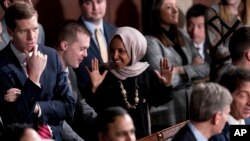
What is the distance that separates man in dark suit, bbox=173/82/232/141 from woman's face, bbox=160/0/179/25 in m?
1.60

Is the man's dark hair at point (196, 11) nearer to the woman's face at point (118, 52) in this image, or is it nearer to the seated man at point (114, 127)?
the woman's face at point (118, 52)

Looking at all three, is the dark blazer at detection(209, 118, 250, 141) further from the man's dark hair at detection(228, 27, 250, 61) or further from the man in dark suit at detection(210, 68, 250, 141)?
the man's dark hair at detection(228, 27, 250, 61)

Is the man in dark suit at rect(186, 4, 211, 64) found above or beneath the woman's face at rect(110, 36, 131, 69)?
beneath

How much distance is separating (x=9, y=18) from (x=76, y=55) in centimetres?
68

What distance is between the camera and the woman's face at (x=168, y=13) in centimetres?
580

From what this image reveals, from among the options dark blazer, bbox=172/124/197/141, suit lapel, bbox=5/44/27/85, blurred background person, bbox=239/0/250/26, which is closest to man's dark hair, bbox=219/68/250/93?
dark blazer, bbox=172/124/197/141

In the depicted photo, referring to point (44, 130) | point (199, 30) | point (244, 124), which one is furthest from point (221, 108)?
point (199, 30)

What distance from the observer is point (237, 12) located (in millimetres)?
6629

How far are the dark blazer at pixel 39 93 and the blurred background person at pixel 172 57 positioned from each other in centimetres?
108

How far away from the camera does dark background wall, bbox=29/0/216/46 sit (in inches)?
228

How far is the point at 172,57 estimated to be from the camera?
5.79 meters

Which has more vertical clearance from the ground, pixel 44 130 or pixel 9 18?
pixel 9 18

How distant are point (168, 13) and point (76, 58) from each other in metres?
0.97

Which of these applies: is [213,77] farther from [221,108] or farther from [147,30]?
[221,108]
